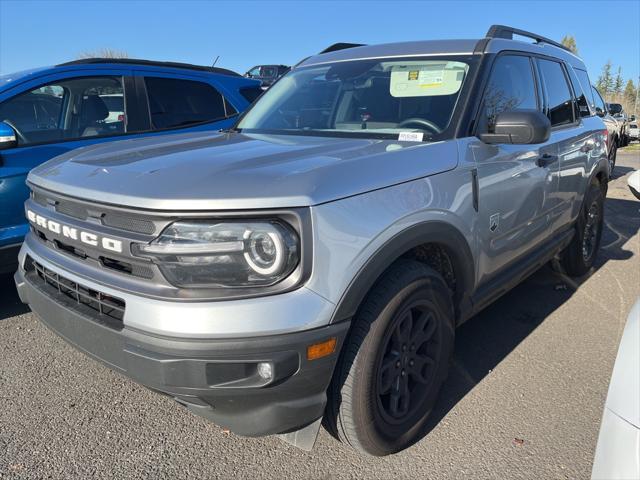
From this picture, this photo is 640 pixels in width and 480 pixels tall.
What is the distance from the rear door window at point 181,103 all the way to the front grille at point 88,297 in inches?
108

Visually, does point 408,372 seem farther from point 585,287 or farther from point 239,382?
point 585,287

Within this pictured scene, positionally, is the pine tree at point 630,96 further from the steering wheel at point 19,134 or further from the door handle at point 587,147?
the steering wheel at point 19,134

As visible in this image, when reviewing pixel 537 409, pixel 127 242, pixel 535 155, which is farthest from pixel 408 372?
pixel 535 155

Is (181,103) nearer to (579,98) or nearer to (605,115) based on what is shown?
(579,98)

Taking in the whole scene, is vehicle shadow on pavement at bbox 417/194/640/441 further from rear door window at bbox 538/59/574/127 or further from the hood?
rear door window at bbox 538/59/574/127

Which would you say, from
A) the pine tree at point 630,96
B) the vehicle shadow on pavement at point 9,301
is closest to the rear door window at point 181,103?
the vehicle shadow on pavement at point 9,301

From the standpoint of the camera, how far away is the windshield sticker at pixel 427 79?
2898 mm

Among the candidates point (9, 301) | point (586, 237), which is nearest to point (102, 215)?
point (9, 301)

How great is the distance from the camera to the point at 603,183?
Answer: 4.98 meters

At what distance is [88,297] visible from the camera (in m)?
2.07

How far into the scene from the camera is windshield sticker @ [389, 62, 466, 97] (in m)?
2.90

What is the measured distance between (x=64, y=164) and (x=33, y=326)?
1720mm

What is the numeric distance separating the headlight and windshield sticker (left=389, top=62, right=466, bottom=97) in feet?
5.03

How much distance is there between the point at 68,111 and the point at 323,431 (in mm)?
3461
